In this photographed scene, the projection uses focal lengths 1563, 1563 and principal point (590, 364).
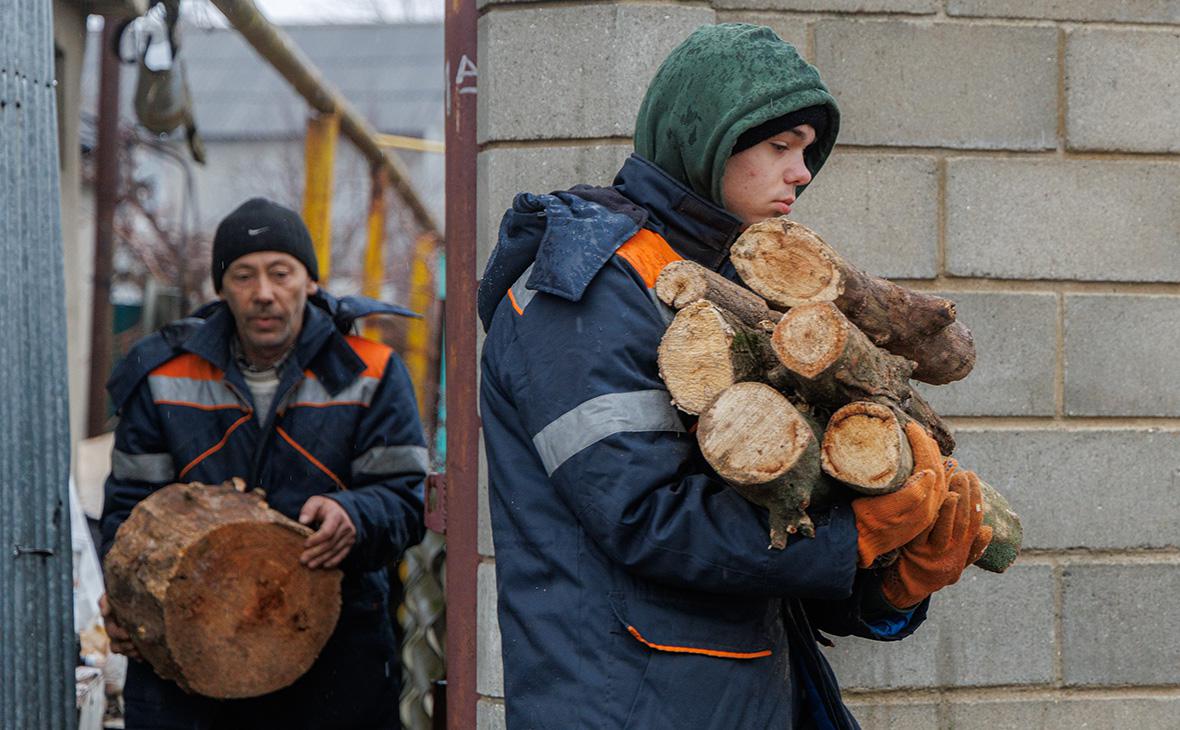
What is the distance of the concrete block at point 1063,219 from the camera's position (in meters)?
3.87

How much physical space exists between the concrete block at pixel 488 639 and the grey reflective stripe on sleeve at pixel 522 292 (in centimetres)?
142

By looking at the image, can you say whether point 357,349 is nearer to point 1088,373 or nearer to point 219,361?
point 219,361

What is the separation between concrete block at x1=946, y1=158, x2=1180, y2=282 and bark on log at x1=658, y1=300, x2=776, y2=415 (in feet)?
5.61

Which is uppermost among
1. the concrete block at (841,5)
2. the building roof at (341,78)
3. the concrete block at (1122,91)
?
the building roof at (341,78)

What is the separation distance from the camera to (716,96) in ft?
8.11

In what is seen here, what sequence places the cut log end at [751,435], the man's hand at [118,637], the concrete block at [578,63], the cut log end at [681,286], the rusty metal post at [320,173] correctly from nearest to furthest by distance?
the cut log end at [751,435], the cut log end at [681,286], the concrete block at [578,63], the man's hand at [118,637], the rusty metal post at [320,173]

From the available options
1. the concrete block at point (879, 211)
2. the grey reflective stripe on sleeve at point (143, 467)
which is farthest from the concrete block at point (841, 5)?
the grey reflective stripe on sleeve at point (143, 467)

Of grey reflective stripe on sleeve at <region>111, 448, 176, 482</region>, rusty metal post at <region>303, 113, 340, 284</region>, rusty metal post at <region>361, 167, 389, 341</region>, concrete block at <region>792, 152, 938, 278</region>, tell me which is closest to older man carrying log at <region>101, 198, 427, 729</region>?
grey reflective stripe on sleeve at <region>111, 448, 176, 482</region>

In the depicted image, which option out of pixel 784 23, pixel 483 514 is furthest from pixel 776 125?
pixel 483 514

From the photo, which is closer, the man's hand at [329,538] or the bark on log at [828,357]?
the bark on log at [828,357]

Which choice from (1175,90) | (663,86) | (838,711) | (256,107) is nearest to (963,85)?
(1175,90)

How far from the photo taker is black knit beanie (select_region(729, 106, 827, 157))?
8.30 feet

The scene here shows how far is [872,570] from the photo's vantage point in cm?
251

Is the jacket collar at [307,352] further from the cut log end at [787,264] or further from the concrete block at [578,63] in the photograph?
the cut log end at [787,264]
